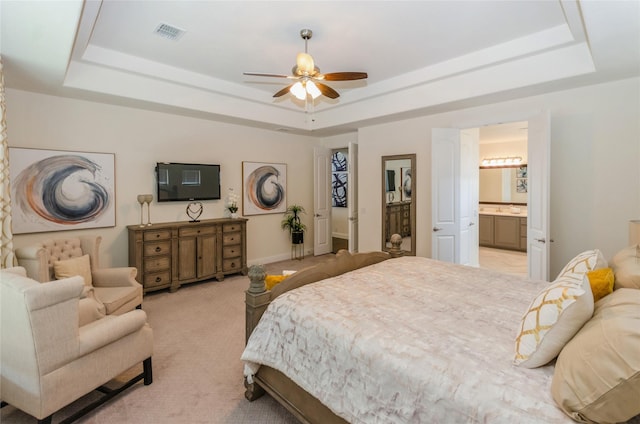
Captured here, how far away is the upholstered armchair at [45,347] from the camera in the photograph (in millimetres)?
1733

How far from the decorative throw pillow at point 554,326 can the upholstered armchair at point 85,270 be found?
331 centimetres

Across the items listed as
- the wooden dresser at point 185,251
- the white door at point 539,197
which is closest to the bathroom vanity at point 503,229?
the white door at point 539,197

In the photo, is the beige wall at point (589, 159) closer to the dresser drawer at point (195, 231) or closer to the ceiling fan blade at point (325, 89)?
the ceiling fan blade at point (325, 89)

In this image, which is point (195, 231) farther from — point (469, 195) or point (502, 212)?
point (502, 212)

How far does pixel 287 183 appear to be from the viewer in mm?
6473

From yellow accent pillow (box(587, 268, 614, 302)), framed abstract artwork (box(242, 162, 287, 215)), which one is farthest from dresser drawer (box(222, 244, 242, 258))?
yellow accent pillow (box(587, 268, 614, 302))

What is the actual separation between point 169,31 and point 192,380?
127 inches

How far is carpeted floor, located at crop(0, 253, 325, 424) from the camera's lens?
2.06 metres

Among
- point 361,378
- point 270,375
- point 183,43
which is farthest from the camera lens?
point 183,43

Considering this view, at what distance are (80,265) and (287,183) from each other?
3853 millimetres

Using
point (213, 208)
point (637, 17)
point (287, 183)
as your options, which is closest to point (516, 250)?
point (287, 183)

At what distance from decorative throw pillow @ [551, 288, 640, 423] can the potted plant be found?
5433 mm

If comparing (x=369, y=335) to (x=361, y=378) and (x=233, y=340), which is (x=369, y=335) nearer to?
(x=361, y=378)

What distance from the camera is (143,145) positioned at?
4637mm
